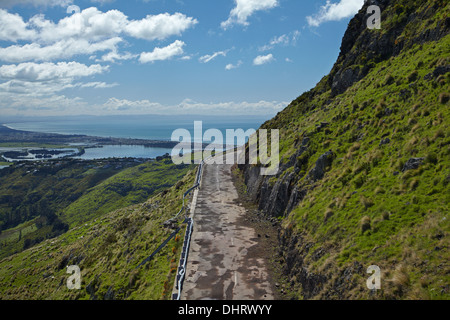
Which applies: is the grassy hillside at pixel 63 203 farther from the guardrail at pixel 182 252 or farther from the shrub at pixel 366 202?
the shrub at pixel 366 202

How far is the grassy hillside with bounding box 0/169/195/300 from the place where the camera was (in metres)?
18.0

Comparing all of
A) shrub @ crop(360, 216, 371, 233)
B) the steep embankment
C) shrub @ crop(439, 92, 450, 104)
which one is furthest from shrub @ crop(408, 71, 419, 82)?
shrub @ crop(360, 216, 371, 233)

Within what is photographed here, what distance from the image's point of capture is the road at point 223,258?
1413cm

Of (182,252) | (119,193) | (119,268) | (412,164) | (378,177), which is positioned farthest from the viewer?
(119,193)

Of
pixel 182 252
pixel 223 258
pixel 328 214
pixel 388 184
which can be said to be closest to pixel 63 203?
pixel 182 252

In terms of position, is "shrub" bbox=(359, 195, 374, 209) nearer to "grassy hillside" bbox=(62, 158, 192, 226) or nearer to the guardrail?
the guardrail

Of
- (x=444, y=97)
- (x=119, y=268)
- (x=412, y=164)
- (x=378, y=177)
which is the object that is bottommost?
(x=119, y=268)

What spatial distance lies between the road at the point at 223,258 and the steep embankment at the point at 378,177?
1818mm

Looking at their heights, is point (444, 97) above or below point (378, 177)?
above

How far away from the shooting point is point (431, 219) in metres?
11.2

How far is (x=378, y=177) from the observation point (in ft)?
50.8

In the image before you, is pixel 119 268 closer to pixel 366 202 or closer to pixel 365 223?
pixel 365 223

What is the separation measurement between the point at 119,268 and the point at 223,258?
986 cm

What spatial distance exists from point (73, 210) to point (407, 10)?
15715cm
